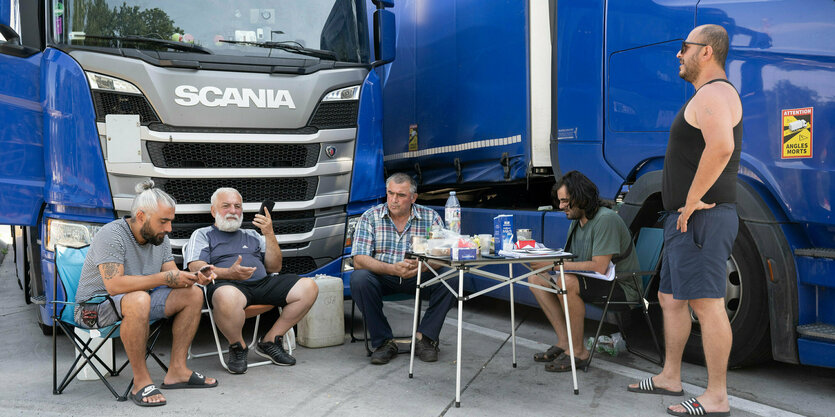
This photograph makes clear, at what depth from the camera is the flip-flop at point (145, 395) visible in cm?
395

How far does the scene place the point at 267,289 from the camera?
192 inches

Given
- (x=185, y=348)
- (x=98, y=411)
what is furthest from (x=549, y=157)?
(x=98, y=411)

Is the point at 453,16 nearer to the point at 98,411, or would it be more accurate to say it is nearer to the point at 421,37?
the point at 421,37

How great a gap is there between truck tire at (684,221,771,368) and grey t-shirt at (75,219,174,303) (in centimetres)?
346

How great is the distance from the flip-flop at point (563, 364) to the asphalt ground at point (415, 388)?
5 cm

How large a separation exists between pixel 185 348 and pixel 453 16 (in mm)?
3614

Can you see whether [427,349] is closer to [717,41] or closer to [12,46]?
[717,41]

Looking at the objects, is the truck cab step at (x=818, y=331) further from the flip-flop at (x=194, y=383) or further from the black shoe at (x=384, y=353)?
the flip-flop at (x=194, y=383)

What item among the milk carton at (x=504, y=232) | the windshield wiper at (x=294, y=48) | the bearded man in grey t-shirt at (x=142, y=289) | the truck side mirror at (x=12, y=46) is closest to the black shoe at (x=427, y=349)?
the milk carton at (x=504, y=232)

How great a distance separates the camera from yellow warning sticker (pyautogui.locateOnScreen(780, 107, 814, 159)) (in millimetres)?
3729

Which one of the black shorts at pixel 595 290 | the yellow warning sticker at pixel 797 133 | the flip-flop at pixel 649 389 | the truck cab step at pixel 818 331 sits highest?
the yellow warning sticker at pixel 797 133

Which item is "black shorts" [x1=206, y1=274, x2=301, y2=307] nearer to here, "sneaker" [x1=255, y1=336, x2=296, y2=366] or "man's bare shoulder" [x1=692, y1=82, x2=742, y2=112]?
"sneaker" [x1=255, y1=336, x2=296, y2=366]

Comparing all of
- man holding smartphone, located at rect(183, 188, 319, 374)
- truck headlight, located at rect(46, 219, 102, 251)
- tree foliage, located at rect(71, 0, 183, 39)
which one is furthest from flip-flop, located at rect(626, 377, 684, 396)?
tree foliage, located at rect(71, 0, 183, 39)

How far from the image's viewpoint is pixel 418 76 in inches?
273
